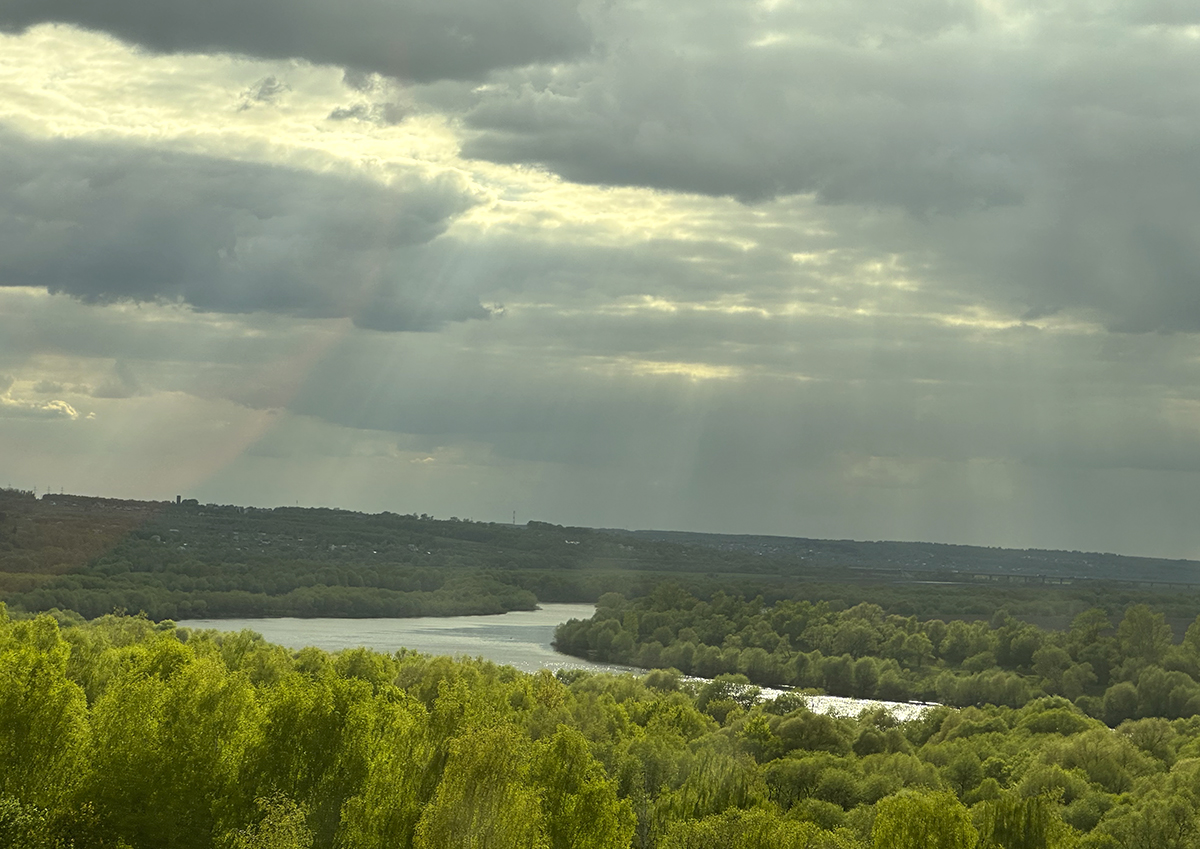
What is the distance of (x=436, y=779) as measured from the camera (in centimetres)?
4047

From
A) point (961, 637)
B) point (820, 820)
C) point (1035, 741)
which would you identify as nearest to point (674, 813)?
A: point (820, 820)

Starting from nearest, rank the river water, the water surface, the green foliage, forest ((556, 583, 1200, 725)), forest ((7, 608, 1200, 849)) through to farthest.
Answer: forest ((7, 608, 1200, 849)) → the green foliage → forest ((556, 583, 1200, 725)) → the river water → the water surface

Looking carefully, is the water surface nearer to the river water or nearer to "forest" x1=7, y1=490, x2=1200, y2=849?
the river water

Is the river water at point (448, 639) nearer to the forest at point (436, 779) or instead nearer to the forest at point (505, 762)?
the forest at point (505, 762)

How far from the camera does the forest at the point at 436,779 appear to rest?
1346 inches

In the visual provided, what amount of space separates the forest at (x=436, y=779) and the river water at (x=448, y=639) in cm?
5473

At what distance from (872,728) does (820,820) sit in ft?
80.8

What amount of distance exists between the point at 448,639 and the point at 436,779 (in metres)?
124

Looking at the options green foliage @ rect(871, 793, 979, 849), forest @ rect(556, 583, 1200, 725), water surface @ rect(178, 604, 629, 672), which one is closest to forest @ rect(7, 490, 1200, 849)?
green foliage @ rect(871, 793, 979, 849)

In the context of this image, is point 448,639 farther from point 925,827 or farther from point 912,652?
point 925,827

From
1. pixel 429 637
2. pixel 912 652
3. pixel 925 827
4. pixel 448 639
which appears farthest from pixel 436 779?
pixel 429 637

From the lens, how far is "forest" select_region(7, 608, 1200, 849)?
112 ft

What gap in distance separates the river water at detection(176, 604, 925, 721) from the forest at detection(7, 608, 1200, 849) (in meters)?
54.7

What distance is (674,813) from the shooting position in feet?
171
